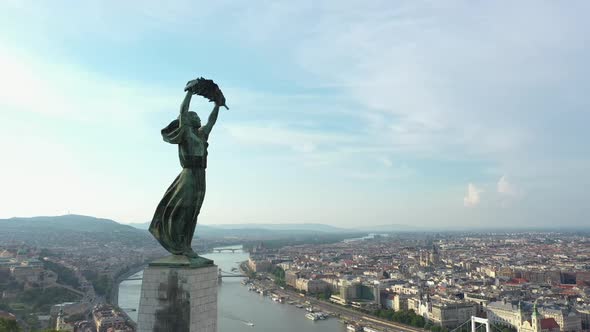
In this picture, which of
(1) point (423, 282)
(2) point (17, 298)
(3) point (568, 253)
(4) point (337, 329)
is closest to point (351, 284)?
(1) point (423, 282)

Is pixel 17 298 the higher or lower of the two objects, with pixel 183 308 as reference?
lower

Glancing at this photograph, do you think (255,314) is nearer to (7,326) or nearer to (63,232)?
(7,326)

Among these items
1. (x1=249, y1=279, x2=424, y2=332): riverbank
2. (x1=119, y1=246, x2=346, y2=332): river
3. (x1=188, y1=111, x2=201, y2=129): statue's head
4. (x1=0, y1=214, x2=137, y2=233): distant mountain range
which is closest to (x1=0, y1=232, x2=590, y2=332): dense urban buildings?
(x1=249, y1=279, x2=424, y2=332): riverbank

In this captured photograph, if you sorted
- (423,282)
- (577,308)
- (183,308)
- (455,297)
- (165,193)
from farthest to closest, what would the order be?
(423,282) < (455,297) < (577,308) < (165,193) < (183,308)

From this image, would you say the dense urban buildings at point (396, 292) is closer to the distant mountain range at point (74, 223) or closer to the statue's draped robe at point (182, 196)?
the statue's draped robe at point (182, 196)

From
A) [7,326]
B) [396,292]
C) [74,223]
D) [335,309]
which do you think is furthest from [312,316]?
[74,223]

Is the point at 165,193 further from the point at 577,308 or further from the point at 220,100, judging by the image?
the point at 577,308
